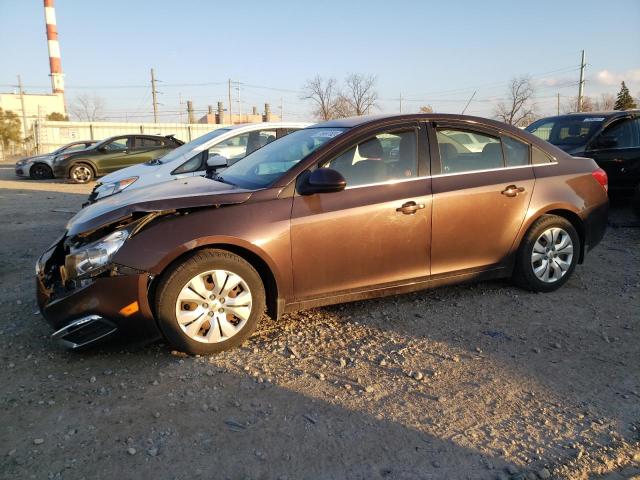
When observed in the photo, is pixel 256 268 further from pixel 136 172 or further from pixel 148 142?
pixel 148 142

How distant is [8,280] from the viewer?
5051 millimetres

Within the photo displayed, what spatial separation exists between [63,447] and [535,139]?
4.39m

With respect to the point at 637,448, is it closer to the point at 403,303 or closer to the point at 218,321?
the point at 403,303

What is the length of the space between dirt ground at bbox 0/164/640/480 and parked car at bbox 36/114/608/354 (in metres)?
0.29

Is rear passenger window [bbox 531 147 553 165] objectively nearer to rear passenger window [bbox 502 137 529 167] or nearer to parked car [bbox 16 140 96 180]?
rear passenger window [bbox 502 137 529 167]

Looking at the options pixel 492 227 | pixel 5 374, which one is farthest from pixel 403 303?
pixel 5 374

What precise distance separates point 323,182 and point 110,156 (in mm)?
14072

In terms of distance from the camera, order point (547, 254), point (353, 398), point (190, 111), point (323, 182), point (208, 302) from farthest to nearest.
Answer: point (190, 111), point (547, 254), point (323, 182), point (208, 302), point (353, 398)

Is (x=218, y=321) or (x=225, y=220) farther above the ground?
(x=225, y=220)

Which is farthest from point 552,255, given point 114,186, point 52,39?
point 52,39

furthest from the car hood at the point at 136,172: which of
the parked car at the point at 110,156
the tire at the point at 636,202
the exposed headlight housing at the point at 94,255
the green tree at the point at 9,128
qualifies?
the green tree at the point at 9,128

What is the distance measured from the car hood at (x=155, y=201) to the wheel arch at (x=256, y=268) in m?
0.30

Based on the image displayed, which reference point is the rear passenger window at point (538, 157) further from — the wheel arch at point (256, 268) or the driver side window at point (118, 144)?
the driver side window at point (118, 144)

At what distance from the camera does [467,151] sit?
14.2 ft
